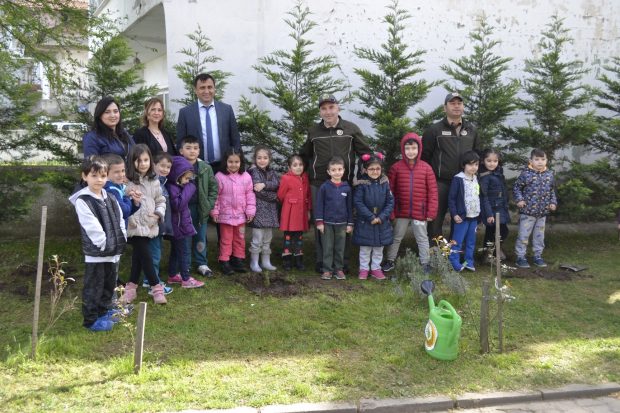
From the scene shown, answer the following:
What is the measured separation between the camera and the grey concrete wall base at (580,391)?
403cm

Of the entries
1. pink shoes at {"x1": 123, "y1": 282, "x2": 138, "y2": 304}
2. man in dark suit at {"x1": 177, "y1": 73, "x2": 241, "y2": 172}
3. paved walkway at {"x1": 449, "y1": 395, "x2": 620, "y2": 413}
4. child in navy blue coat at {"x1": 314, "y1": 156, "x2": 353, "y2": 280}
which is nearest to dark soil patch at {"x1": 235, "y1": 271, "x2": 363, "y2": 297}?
child in navy blue coat at {"x1": 314, "y1": 156, "x2": 353, "y2": 280}

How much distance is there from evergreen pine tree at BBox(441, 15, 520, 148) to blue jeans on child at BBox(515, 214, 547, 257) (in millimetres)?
1339

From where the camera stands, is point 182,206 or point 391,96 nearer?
point 182,206

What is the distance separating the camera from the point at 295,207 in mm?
6711

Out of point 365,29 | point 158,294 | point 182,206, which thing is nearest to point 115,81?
point 182,206

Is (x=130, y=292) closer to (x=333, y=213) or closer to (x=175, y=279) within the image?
(x=175, y=279)

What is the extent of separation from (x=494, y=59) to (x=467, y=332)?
15.9 ft

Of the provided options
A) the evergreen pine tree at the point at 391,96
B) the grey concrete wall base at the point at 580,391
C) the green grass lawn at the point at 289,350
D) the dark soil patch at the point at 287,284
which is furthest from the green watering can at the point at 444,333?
the evergreen pine tree at the point at 391,96

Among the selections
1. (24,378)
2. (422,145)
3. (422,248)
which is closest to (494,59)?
(422,145)

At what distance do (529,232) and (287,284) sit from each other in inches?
134

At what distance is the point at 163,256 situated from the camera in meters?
7.30

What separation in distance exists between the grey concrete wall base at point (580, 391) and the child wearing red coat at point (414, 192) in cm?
273

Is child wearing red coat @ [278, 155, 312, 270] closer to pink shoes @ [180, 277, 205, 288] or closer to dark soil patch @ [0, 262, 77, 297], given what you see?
pink shoes @ [180, 277, 205, 288]

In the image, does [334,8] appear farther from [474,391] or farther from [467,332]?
[474,391]
